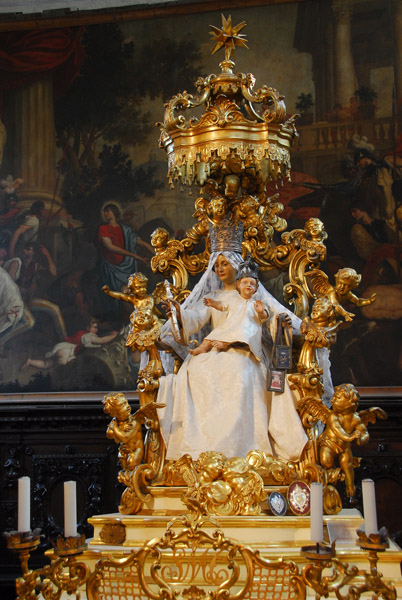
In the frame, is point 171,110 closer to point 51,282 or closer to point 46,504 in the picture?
point 51,282

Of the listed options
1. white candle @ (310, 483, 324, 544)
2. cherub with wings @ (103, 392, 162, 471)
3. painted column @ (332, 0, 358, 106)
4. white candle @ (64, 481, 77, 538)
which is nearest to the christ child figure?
cherub with wings @ (103, 392, 162, 471)

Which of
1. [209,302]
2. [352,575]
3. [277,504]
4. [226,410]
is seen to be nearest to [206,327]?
[209,302]

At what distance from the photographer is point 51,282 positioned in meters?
9.68

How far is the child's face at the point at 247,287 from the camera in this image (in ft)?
19.7

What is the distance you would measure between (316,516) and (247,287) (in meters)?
2.74

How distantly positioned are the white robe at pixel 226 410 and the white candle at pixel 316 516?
175 cm

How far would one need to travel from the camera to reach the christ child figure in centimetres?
578

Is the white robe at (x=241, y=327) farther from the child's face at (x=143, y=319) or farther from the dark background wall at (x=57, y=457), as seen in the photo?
the dark background wall at (x=57, y=457)

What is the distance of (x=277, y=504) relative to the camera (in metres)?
5.07

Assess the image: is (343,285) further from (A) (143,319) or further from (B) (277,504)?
(B) (277,504)

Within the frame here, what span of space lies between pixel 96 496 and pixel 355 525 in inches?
176

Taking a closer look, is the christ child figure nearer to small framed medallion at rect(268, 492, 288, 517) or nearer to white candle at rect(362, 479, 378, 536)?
small framed medallion at rect(268, 492, 288, 517)

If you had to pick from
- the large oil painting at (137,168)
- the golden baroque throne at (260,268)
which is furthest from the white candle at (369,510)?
the large oil painting at (137,168)

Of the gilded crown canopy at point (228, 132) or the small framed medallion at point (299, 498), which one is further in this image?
the gilded crown canopy at point (228, 132)
